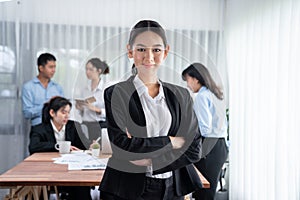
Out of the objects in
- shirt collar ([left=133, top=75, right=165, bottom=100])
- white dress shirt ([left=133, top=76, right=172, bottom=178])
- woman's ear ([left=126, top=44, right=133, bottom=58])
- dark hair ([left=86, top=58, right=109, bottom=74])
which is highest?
woman's ear ([left=126, top=44, right=133, bottom=58])

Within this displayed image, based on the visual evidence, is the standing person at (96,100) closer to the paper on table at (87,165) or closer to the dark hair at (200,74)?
the dark hair at (200,74)

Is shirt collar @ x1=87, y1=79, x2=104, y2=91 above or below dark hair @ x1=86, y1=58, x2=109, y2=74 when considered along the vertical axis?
below

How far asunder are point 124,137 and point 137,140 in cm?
3

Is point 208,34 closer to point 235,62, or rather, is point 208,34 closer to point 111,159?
point 235,62

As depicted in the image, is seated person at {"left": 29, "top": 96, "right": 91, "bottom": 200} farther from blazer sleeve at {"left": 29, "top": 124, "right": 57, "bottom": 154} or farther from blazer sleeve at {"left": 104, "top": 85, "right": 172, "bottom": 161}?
blazer sleeve at {"left": 104, "top": 85, "right": 172, "bottom": 161}

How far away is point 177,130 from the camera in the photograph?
97 cm

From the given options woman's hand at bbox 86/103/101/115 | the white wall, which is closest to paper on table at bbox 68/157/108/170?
woman's hand at bbox 86/103/101/115

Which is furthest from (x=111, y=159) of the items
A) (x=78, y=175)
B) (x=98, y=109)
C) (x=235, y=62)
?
(x=235, y=62)

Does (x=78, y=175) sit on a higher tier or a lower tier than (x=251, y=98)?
lower

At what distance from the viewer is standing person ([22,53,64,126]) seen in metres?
3.57

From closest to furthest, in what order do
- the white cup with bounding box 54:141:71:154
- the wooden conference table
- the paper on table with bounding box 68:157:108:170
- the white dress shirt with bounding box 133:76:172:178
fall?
the white dress shirt with bounding box 133:76:172:178 < the wooden conference table < the paper on table with bounding box 68:157:108:170 < the white cup with bounding box 54:141:71:154

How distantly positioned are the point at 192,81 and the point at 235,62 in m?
2.35

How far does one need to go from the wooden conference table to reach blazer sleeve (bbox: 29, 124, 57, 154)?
1.53 feet

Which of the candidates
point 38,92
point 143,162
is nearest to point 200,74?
point 143,162
